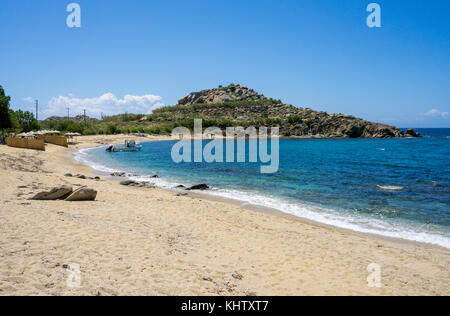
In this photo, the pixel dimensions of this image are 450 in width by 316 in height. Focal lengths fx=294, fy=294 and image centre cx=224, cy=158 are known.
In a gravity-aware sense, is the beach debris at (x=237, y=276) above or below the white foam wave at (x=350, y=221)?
above

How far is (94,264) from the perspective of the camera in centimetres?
650

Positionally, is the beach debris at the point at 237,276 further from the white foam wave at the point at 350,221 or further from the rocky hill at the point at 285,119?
the rocky hill at the point at 285,119

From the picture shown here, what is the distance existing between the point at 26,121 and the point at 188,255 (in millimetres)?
72574

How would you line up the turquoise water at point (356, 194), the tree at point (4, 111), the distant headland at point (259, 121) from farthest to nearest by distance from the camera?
the distant headland at point (259, 121) < the tree at point (4, 111) < the turquoise water at point (356, 194)

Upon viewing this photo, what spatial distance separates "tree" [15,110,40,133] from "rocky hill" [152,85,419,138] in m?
61.9

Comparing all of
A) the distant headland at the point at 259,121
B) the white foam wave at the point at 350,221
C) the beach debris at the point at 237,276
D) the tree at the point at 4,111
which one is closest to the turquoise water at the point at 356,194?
the white foam wave at the point at 350,221

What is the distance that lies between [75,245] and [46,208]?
4131 mm

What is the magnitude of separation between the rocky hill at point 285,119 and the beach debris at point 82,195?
10310cm

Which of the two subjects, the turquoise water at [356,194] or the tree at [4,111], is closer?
the turquoise water at [356,194]

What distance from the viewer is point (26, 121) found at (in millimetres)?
65312

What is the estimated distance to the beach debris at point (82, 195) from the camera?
12589mm

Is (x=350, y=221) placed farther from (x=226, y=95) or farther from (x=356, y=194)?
(x=226, y=95)

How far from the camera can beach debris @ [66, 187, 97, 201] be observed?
41.3 ft

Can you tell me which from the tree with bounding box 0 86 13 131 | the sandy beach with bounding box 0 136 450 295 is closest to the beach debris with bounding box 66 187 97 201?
the sandy beach with bounding box 0 136 450 295
